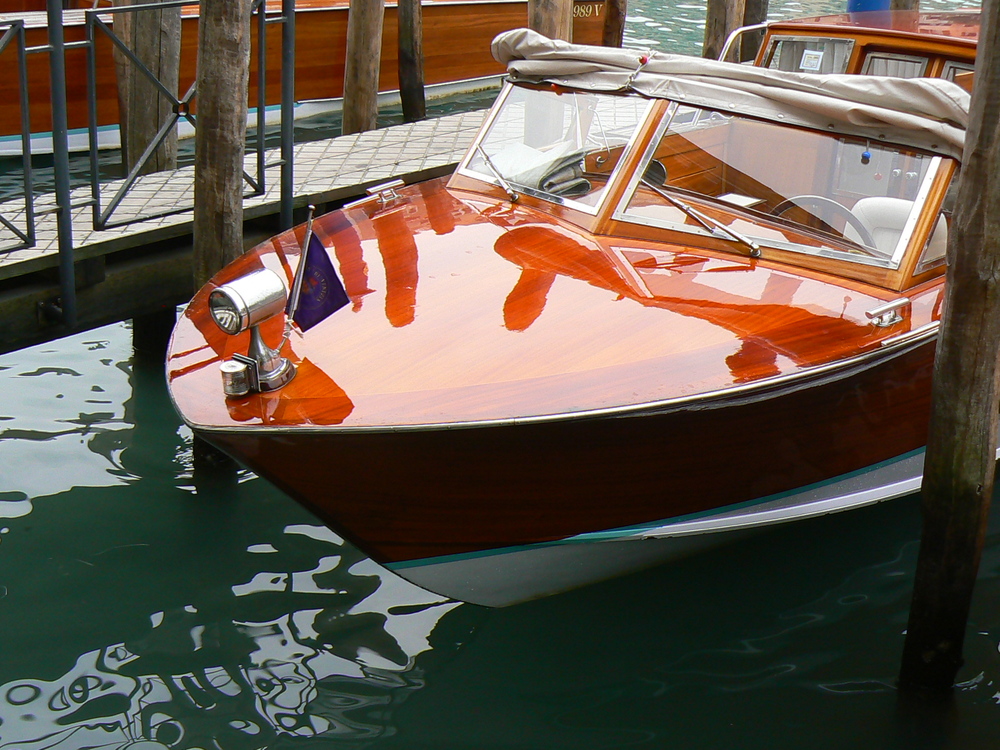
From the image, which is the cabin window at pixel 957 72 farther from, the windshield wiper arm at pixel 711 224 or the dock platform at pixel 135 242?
the dock platform at pixel 135 242

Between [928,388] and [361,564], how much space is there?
2165mm

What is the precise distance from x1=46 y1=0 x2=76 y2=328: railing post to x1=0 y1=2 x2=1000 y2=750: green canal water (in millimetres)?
793

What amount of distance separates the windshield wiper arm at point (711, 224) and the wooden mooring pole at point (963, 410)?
83cm

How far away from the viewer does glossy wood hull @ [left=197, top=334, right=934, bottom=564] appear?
297 centimetres

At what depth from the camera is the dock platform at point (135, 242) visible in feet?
14.3

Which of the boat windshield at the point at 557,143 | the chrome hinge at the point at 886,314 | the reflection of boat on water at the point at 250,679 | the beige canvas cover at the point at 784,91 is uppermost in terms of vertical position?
the beige canvas cover at the point at 784,91

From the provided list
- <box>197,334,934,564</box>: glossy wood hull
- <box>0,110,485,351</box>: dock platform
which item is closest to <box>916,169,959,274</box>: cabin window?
<box>197,334,934,564</box>: glossy wood hull

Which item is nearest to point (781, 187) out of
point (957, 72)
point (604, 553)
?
point (957, 72)

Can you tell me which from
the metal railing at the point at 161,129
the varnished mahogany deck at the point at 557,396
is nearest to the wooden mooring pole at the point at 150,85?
the metal railing at the point at 161,129

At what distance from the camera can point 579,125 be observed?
424 cm

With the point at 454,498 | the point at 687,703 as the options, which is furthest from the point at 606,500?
the point at 687,703

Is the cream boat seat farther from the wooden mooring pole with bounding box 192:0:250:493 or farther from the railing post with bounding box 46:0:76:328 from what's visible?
the railing post with bounding box 46:0:76:328

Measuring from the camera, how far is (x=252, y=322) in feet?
9.52

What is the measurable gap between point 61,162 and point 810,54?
3.41 metres
